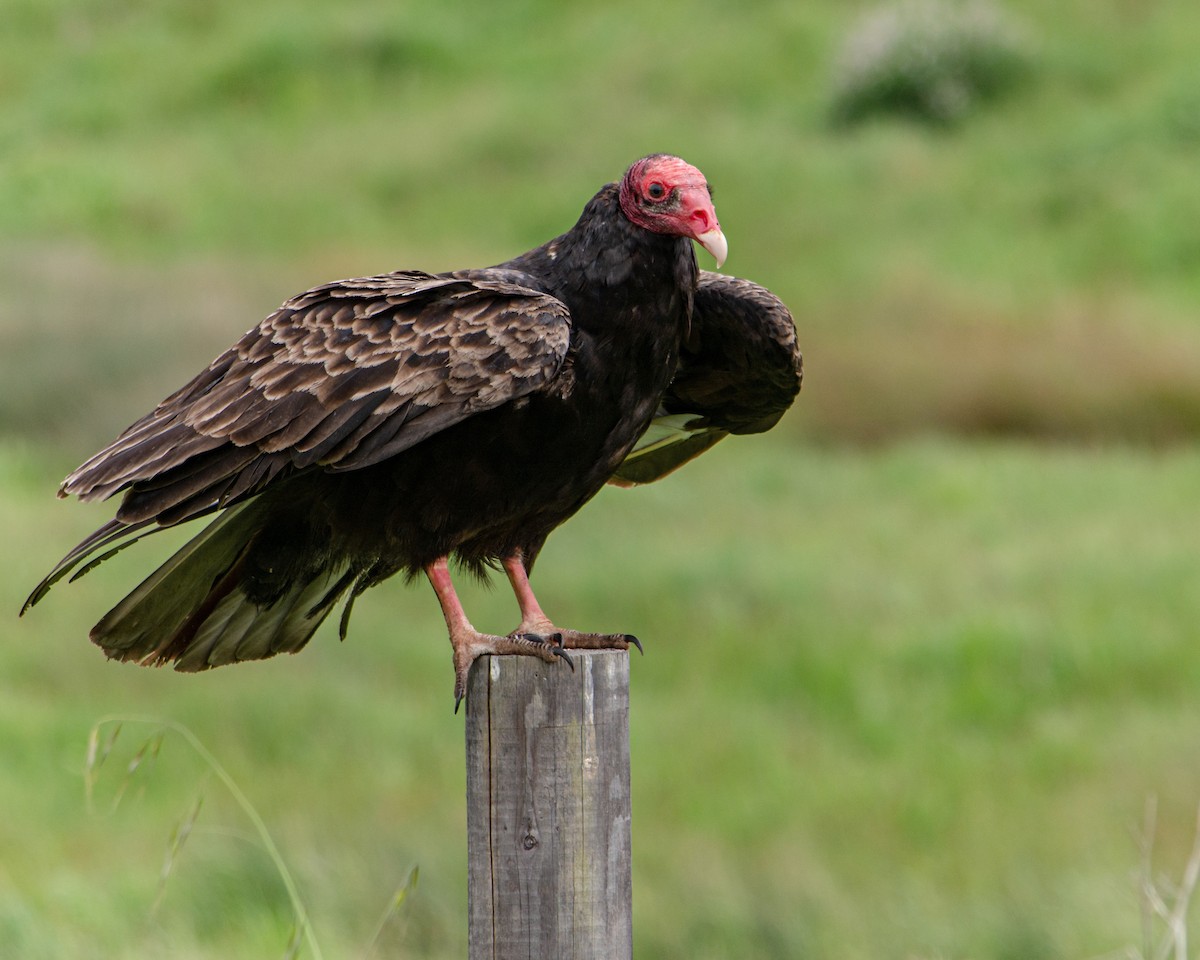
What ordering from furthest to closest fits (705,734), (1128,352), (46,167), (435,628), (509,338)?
(46,167), (1128,352), (435,628), (705,734), (509,338)

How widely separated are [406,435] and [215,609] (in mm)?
591

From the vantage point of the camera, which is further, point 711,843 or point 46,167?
point 46,167

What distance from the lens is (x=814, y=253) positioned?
12953 millimetres

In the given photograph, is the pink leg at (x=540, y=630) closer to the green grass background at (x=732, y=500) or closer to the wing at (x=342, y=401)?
the wing at (x=342, y=401)

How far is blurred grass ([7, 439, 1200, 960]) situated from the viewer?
4309 mm

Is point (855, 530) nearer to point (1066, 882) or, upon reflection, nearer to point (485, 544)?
point (1066, 882)

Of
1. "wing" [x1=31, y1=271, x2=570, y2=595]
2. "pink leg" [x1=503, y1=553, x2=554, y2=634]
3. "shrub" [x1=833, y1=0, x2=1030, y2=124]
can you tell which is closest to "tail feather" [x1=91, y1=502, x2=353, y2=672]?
"wing" [x1=31, y1=271, x2=570, y2=595]

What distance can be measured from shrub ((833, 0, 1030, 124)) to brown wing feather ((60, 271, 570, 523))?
547 inches

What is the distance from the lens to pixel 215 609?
305 cm

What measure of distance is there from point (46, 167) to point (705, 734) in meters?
12.2

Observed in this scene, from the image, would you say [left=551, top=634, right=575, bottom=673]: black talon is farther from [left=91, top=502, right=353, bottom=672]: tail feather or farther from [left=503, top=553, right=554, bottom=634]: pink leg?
[left=91, top=502, right=353, bottom=672]: tail feather

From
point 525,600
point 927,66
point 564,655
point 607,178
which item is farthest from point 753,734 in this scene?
point 927,66

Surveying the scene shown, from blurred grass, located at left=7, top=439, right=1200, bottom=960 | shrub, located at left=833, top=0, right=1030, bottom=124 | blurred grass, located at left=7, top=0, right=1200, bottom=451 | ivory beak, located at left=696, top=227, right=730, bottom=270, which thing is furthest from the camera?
shrub, located at left=833, top=0, right=1030, bottom=124

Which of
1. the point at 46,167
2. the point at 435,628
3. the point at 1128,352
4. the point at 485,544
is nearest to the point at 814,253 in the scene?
the point at 1128,352
